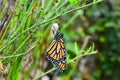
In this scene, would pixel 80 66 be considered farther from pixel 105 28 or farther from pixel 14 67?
pixel 14 67

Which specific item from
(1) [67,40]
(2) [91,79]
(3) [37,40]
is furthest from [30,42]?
(2) [91,79]

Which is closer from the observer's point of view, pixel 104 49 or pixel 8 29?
pixel 8 29

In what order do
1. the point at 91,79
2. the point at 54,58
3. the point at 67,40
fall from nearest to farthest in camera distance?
1. the point at 54,58
2. the point at 67,40
3. the point at 91,79

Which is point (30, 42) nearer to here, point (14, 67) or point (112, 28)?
point (14, 67)

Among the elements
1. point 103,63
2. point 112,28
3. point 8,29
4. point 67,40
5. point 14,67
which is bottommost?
point 103,63

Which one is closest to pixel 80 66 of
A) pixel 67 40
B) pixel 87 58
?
pixel 87 58

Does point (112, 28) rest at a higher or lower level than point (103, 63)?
higher

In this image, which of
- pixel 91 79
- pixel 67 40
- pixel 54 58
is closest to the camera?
pixel 54 58
